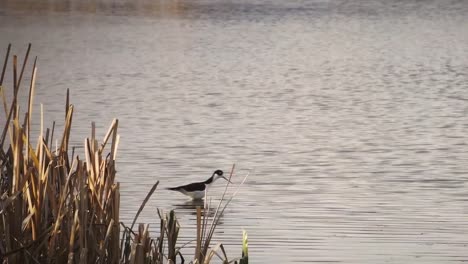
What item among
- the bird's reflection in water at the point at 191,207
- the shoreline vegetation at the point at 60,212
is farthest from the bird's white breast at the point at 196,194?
the shoreline vegetation at the point at 60,212

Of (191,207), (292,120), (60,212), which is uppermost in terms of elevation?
(60,212)

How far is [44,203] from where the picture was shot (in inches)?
238

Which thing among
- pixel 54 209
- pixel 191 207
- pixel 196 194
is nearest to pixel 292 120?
pixel 196 194

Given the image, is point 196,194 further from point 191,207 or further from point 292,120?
point 292,120

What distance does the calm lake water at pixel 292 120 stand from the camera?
1024cm

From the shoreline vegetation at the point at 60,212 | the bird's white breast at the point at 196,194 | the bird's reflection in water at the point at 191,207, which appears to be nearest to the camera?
the shoreline vegetation at the point at 60,212

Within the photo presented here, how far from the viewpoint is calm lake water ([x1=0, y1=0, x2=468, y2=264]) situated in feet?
33.6

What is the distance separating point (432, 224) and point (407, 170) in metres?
2.93

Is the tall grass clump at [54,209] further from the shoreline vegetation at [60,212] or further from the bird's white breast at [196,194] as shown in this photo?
the bird's white breast at [196,194]

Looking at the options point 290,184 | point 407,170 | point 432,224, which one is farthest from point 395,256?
point 407,170

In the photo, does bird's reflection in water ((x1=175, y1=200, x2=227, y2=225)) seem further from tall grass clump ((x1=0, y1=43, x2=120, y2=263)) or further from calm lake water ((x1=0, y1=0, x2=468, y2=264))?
tall grass clump ((x1=0, y1=43, x2=120, y2=263))

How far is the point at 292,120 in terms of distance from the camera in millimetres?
18000

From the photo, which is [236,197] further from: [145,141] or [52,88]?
[52,88]

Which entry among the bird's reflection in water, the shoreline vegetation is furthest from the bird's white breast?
the shoreline vegetation
